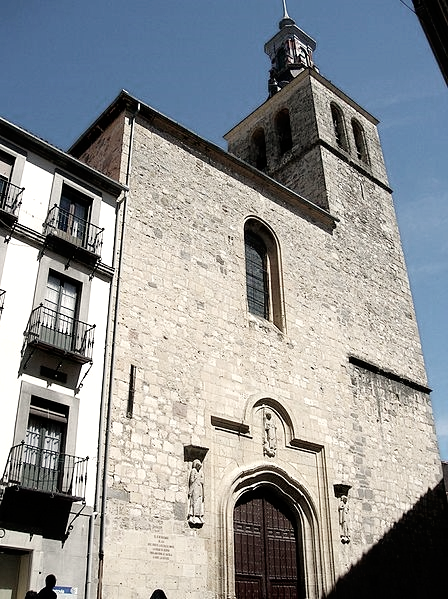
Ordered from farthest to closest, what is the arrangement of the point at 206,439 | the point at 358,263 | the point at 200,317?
1. the point at 358,263
2. the point at 200,317
3. the point at 206,439

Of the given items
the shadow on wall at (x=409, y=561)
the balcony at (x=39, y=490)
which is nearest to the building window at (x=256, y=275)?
the shadow on wall at (x=409, y=561)

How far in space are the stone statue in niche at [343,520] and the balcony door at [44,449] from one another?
6099 mm

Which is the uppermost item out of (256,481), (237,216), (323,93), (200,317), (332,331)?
(323,93)

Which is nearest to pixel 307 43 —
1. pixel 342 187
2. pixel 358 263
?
pixel 342 187

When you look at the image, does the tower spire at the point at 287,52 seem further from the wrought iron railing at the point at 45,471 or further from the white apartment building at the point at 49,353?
the wrought iron railing at the point at 45,471

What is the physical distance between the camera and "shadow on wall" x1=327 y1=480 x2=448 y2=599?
11.9 metres

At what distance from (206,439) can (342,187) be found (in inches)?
397

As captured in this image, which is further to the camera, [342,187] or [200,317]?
[342,187]

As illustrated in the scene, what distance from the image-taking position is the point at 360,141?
21172mm

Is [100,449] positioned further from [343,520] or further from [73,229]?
[343,520]

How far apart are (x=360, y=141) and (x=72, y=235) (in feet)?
45.4

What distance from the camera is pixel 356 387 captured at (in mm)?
14156

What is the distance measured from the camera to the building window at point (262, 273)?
44.5 feet

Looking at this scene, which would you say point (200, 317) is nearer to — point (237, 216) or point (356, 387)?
point (237, 216)
